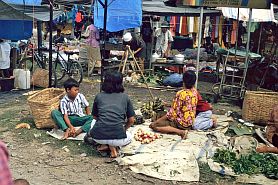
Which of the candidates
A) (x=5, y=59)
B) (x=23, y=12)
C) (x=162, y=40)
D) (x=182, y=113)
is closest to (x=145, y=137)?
(x=182, y=113)

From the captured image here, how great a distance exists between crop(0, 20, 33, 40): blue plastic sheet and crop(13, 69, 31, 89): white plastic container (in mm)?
1988

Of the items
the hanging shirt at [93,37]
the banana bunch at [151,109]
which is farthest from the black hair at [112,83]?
the hanging shirt at [93,37]

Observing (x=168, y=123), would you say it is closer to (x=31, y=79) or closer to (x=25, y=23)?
(x=31, y=79)

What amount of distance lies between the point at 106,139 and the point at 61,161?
694mm

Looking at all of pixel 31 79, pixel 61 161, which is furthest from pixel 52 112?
pixel 31 79

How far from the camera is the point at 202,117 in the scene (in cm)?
692

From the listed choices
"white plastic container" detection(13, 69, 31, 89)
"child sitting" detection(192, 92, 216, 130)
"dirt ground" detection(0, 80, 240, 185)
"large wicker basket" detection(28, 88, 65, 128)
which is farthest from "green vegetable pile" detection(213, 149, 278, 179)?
"white plastic container" detection(13, 69, 31, 89)

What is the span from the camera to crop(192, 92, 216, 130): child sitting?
686 cm

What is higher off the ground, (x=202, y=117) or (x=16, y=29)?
(x=16, y=29)

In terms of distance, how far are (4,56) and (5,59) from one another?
0.26 ft

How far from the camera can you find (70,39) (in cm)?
2197

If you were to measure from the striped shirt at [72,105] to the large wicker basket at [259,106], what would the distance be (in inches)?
124

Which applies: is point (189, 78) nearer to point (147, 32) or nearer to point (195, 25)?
point (147, 32)

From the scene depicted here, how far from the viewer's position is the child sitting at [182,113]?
6.49m
